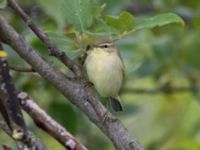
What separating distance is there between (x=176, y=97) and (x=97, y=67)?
215 centimetres

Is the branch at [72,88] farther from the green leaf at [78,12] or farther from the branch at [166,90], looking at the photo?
the branch at [166,90]

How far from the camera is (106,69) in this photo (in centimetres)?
264

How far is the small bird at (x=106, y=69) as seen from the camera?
233 cm

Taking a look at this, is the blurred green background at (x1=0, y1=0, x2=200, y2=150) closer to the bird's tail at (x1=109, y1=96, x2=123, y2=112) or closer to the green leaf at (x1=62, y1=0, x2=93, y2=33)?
the bird's tail at (x1=109, y1=96, x2=123, y2=112)

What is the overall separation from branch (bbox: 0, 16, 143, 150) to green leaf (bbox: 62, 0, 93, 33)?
29cm

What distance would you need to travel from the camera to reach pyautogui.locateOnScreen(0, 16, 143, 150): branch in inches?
60.6

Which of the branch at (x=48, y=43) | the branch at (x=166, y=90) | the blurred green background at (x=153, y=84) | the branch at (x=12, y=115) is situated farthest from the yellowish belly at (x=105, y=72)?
the branch at (x=166, y=90)

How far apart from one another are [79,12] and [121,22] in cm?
11

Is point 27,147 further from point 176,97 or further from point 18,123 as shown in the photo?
point 176,97

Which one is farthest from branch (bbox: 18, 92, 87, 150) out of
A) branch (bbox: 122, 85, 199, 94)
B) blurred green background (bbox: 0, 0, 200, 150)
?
branch (bbox: 122, 85, 199, 94)

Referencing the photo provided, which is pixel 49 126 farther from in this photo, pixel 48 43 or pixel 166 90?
pixel 166 90

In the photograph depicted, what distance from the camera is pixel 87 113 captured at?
1.55m

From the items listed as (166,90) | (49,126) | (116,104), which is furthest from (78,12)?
(166,90)

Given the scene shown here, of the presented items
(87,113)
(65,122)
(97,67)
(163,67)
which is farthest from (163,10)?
(87,113)
